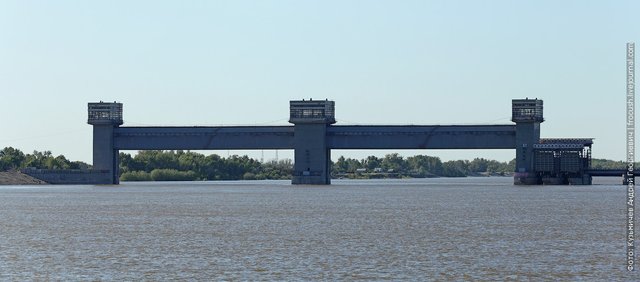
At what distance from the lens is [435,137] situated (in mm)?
176125

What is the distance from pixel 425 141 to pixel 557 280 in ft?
447

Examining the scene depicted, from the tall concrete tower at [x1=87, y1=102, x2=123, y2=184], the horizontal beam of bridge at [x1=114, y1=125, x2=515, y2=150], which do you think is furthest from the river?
the tall concrete tower at [x1=87, y1=102, x2=123, y2=184]

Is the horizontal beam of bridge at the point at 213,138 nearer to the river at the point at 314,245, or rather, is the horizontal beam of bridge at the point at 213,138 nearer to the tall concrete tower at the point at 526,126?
the tall concrete tower at the point at 526,126

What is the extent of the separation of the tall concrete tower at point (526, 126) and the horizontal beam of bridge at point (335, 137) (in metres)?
1.70

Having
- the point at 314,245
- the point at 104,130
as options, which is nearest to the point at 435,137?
the point at 104,130

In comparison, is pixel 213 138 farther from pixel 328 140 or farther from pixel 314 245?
pixel 314 245

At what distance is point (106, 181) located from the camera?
192250mm

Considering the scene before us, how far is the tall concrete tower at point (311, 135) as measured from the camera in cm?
18025

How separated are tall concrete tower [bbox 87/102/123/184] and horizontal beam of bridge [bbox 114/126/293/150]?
327 centimetres

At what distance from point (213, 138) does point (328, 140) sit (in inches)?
677

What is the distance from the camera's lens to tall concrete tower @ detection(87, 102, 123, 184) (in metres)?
188

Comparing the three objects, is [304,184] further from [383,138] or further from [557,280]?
[557,280]

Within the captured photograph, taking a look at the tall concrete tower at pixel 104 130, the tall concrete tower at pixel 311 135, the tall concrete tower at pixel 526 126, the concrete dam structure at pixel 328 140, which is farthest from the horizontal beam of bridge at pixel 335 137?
the tall concrete tower at pixel 311 135

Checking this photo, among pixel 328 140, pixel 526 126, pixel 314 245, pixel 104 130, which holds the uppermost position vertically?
pixel 526 126
